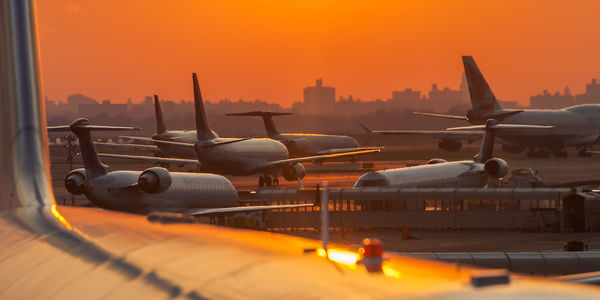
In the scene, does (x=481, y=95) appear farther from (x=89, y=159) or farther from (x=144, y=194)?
(x=89, y=159)

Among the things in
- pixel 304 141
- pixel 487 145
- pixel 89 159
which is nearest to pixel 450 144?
pixel 304 141

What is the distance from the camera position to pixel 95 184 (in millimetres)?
58062

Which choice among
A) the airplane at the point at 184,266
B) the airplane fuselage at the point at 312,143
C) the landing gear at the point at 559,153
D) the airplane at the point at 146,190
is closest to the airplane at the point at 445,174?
the airplane at the point at 146,190

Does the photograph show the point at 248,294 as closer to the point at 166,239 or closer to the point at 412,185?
the point at 166,239

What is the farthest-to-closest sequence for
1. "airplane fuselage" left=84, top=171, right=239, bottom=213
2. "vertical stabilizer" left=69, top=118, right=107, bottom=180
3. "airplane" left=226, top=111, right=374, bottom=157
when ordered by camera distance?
"airplane" left=226, top=111, right=374, bottom=157 < "vertical stabilizer" left=69, top=118, right=107, bottom=180 < "airplane fuselage" left=84, top=171, right=239, bottom=213

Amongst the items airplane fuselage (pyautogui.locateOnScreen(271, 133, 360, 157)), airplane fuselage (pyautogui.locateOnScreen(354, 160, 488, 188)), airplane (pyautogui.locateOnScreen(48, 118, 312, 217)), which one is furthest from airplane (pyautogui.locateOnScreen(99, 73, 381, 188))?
airplane (pyautogui.locateOnScreen(48, 118, 312, 217))

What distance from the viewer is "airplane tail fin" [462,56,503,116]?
156000 millimetres

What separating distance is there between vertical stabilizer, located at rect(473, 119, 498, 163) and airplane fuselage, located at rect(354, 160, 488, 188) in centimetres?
270

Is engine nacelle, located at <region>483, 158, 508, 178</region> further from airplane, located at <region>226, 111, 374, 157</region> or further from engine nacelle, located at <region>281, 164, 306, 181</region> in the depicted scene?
airplane, located at <region>226, 111, 374, 157</region>

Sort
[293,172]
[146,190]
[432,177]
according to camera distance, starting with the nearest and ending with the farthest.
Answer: [146,190], [432,177], [293,172]

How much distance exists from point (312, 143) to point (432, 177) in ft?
215

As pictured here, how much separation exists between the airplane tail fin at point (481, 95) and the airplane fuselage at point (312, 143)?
23601 millimetres

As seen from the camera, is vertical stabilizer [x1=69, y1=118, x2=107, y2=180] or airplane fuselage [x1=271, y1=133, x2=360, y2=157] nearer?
vertical stabilizer [x1=69, y1=118, x2=107, y2=180]

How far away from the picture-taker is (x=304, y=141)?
13712 cm
